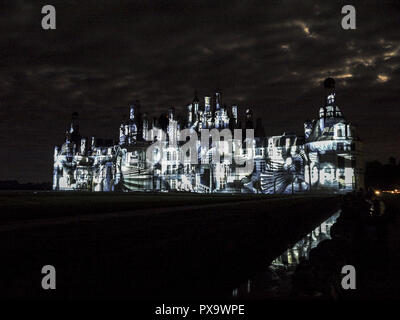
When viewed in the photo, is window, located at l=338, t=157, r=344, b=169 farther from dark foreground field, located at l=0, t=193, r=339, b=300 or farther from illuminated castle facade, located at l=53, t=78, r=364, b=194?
dark foreground field, located at l=0, t=193, r=339, b=300

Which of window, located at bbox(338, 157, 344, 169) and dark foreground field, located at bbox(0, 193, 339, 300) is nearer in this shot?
dark foreground field, located at bbox(0, 193, 339, 300)

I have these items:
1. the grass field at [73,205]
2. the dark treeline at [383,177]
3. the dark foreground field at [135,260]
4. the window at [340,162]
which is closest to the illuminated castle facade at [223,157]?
the window at [340,162]

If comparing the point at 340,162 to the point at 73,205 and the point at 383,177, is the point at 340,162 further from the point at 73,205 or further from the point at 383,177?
the point at 73,205

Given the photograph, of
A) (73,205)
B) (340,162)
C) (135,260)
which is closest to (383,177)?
(340,162)

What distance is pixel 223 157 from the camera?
411 ft

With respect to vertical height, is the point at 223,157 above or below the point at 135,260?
above

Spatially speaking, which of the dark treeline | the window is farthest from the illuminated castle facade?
the dark treeline

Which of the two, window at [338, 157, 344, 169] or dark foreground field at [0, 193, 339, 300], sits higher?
window at [338, 157, 344, 169]

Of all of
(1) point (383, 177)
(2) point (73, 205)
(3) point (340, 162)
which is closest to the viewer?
(2) point (73, 205)

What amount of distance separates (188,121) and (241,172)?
3775cm

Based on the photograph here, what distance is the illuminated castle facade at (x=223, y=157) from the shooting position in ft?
346

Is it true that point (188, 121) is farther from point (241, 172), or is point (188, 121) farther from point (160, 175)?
point (241, 172)

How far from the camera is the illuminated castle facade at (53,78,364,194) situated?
4146 inches
